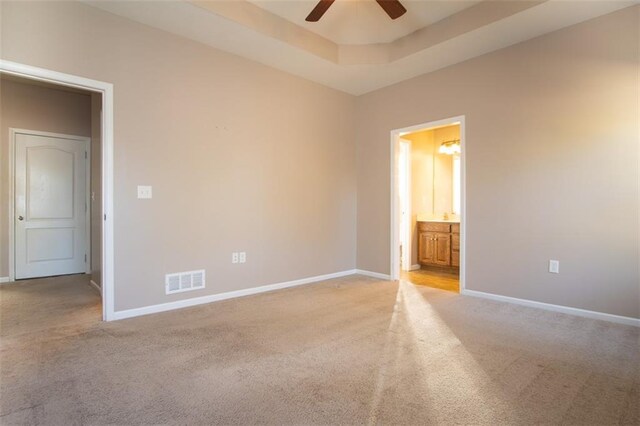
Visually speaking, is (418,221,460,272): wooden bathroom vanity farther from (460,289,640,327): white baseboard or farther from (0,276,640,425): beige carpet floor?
(0,276,640,425): beige carpet floor

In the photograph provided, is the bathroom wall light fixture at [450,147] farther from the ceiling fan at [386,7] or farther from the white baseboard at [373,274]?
the ceiling fan at [386,7]

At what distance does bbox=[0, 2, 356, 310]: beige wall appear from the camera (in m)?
2.93

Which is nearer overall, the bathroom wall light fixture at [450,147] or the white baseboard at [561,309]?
the white baseboard at [561,309]

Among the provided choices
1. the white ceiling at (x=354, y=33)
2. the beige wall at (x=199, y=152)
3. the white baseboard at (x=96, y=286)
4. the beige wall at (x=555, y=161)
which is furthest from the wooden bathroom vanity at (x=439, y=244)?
the white baseboard at (x=96, y=286)

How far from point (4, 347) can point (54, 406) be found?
1.20m

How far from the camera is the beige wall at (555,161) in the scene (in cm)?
297

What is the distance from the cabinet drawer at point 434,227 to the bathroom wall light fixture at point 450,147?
1335 mm

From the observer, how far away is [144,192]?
3.23m

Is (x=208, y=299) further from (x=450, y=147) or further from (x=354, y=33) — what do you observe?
(x=450, y=147)

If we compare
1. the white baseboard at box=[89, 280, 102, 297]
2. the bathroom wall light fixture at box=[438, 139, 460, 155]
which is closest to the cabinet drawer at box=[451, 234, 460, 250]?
the bathroom wall light fixture at box=[438, 139, 460, 155]

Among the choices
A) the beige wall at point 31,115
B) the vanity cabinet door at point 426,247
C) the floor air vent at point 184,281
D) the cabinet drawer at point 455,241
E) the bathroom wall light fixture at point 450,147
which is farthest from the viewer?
the bathroom wall light fixture at point 450,147

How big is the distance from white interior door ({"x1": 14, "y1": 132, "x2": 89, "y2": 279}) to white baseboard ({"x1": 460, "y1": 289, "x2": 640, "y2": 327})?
229 inches

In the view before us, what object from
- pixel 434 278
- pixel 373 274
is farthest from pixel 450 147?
pixel 373 274

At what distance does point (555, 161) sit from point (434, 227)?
2335 millimetres
